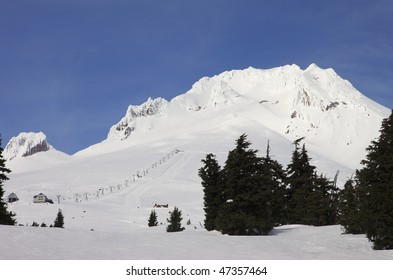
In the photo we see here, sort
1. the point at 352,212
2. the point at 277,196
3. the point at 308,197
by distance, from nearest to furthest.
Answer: the point at 352,212 < the point at 277,196 < the point at 308,197

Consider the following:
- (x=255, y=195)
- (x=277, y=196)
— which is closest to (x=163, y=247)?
(x=255, y=195)

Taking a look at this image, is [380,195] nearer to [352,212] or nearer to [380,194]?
[380,194]

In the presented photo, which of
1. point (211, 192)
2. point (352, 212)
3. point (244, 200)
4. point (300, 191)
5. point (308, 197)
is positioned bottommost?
point (352, 212)

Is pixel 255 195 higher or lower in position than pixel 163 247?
higher

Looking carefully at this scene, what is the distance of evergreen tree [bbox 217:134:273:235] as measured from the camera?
27734 millimetres

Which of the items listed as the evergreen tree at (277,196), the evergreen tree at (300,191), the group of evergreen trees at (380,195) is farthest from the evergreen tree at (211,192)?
the group of evergreen trees at (380,195)

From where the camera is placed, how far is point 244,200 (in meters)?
28.5

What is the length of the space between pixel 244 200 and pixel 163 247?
10.6 meters

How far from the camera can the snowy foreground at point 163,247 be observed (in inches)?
642

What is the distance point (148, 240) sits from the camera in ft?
67.6

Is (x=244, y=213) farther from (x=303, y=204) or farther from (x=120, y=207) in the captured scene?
(x=120, y=207)
